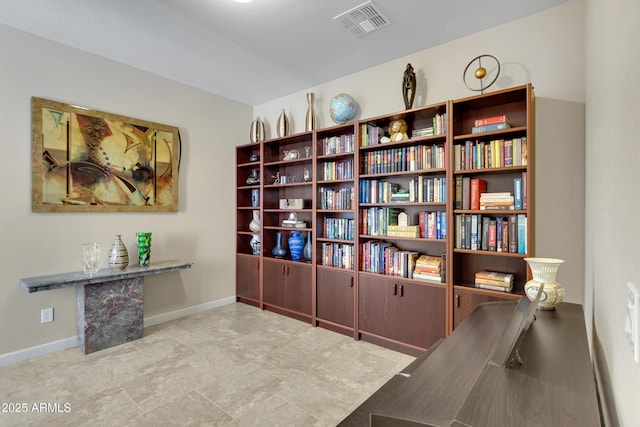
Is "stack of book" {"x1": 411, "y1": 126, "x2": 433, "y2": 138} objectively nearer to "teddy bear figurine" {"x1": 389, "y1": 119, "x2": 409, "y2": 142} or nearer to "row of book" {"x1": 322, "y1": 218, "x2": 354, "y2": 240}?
"teddy bear figurine" {"x1": 389, "y1": 119, "x2": 409, "y2": 142}

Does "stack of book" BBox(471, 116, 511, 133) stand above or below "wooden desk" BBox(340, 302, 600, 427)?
above

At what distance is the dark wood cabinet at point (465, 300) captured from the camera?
2.36 m

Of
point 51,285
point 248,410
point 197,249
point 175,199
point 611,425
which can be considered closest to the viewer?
point 611,425

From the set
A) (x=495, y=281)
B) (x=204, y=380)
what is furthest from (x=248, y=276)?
(x=495, y=281)

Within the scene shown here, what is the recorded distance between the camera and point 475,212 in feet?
7.87

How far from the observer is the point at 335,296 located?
3.26 meters

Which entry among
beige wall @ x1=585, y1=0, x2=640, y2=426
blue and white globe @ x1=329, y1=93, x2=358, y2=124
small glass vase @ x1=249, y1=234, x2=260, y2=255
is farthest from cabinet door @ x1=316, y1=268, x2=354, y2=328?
beige wall @ x1=585, y1=0, x2=640, y2=426

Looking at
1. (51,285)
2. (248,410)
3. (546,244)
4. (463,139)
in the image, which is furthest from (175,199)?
(546,244)

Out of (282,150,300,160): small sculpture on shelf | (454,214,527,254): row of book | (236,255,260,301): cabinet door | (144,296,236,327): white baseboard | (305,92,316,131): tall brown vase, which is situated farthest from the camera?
(236,255,260,301): cabinet door

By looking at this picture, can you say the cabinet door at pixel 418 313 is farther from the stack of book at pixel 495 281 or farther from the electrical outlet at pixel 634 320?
the electrical outlet at pixel 634 320

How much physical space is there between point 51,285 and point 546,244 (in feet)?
13.3

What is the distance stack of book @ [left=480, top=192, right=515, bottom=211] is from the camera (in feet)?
7.50

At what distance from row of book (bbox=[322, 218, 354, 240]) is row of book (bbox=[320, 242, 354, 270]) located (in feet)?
0.31

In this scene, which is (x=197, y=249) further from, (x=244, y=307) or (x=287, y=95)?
(x=287, y=95)
